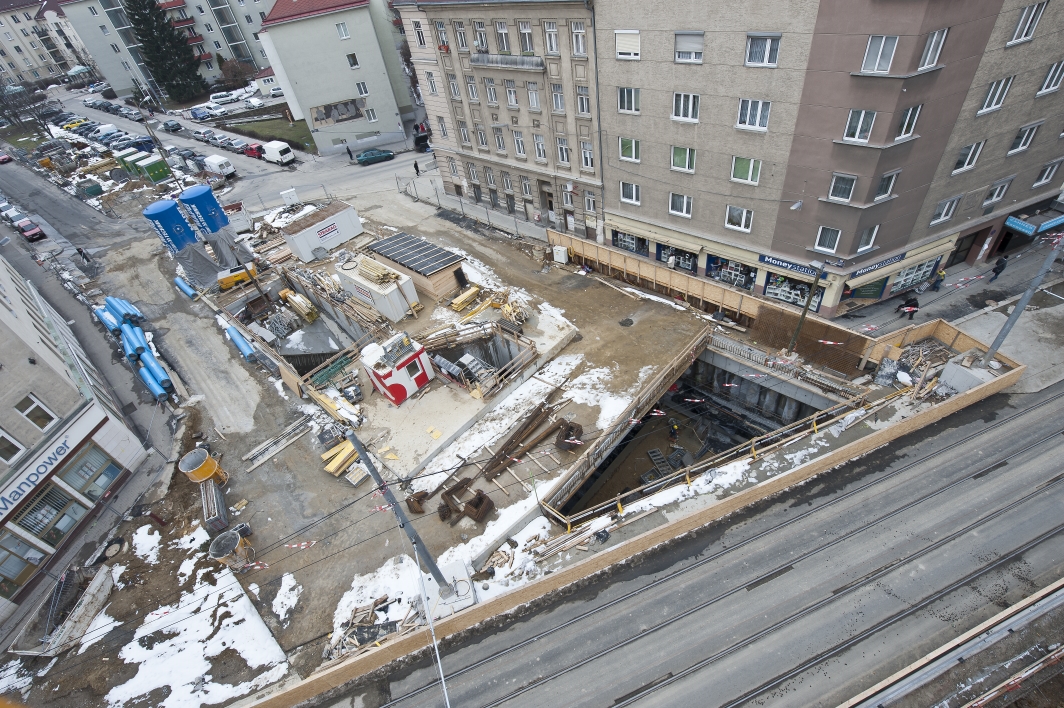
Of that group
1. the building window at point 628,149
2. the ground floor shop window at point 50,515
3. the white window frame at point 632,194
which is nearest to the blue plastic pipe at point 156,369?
the ground floor shop window at point 50,515

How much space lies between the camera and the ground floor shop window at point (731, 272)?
30.8 m

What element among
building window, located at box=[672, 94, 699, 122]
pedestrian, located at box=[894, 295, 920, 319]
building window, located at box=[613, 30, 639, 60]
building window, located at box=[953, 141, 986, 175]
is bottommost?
pedestrian, located at box=[894, 295, 920, 319]

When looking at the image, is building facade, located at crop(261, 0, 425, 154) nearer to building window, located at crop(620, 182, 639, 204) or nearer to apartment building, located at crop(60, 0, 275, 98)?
apartment building, located at crop(60, 0, 275, 98)

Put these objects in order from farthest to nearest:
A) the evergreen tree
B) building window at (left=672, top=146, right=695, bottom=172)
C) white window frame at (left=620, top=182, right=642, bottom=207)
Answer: the evergreen tree, white window frame at (left=620, top=182, right=642, bottom=207), building window at (left=672, top=146, right=695, bottom=172)

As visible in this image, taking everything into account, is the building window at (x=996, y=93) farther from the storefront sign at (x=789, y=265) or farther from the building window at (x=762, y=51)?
the building window at (x=762, y=51)

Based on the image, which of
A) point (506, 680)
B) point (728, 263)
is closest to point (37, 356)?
point (506, 680)

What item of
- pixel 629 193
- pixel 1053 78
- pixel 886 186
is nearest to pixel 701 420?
pixel 629 193

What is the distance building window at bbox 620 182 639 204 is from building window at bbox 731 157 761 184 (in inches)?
258

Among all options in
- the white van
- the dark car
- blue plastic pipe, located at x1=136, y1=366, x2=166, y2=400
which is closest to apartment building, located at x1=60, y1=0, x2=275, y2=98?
the white van

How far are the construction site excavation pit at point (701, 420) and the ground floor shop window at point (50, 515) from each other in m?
23.6

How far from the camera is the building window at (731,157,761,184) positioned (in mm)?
26438

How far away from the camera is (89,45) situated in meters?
80.9

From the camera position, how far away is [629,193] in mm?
32906

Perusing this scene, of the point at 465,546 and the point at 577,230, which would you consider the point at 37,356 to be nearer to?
the point at 465,546
